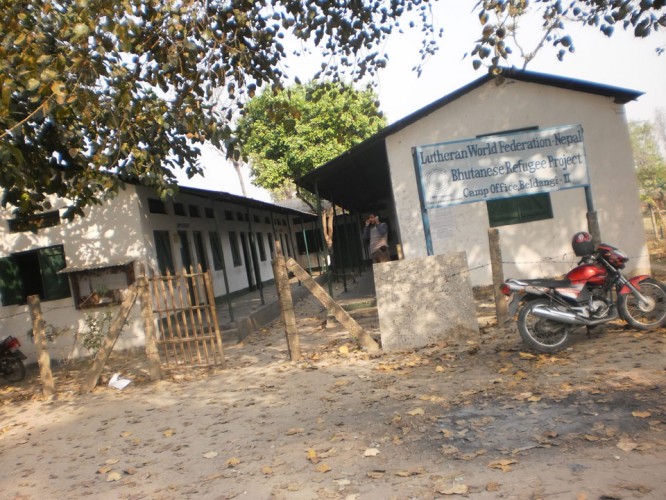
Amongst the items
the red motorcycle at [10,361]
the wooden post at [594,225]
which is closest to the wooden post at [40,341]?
the red motorcycle at [10,361]

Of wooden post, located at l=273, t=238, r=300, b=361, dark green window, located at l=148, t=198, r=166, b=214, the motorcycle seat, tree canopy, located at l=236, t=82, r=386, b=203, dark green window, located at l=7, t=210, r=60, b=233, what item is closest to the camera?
the motorcycle seat

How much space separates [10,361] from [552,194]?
11375mm

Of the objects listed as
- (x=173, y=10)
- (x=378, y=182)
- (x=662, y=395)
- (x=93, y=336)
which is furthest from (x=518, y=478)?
(x=378, y=182)

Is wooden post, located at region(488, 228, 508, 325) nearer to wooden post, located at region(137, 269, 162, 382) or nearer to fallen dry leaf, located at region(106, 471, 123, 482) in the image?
wooden post, located at region(137, 269, 162, 382)

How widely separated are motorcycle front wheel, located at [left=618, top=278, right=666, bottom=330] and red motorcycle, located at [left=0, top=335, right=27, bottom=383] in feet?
34.6

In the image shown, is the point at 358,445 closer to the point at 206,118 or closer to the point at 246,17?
the point at 206,118

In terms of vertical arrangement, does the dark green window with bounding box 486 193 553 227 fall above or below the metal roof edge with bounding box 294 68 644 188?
below

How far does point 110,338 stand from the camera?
8141 mm

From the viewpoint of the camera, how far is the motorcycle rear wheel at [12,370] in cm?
1097

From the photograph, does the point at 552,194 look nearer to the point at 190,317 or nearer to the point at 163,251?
the point at 190,317

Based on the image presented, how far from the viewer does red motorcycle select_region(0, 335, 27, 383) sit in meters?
10.9

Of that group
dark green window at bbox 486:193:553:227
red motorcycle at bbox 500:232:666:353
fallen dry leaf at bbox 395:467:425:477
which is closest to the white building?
dark green window at bbox 486:193:553:227

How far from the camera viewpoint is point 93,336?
10977mm

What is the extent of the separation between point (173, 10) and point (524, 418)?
5.32 m
